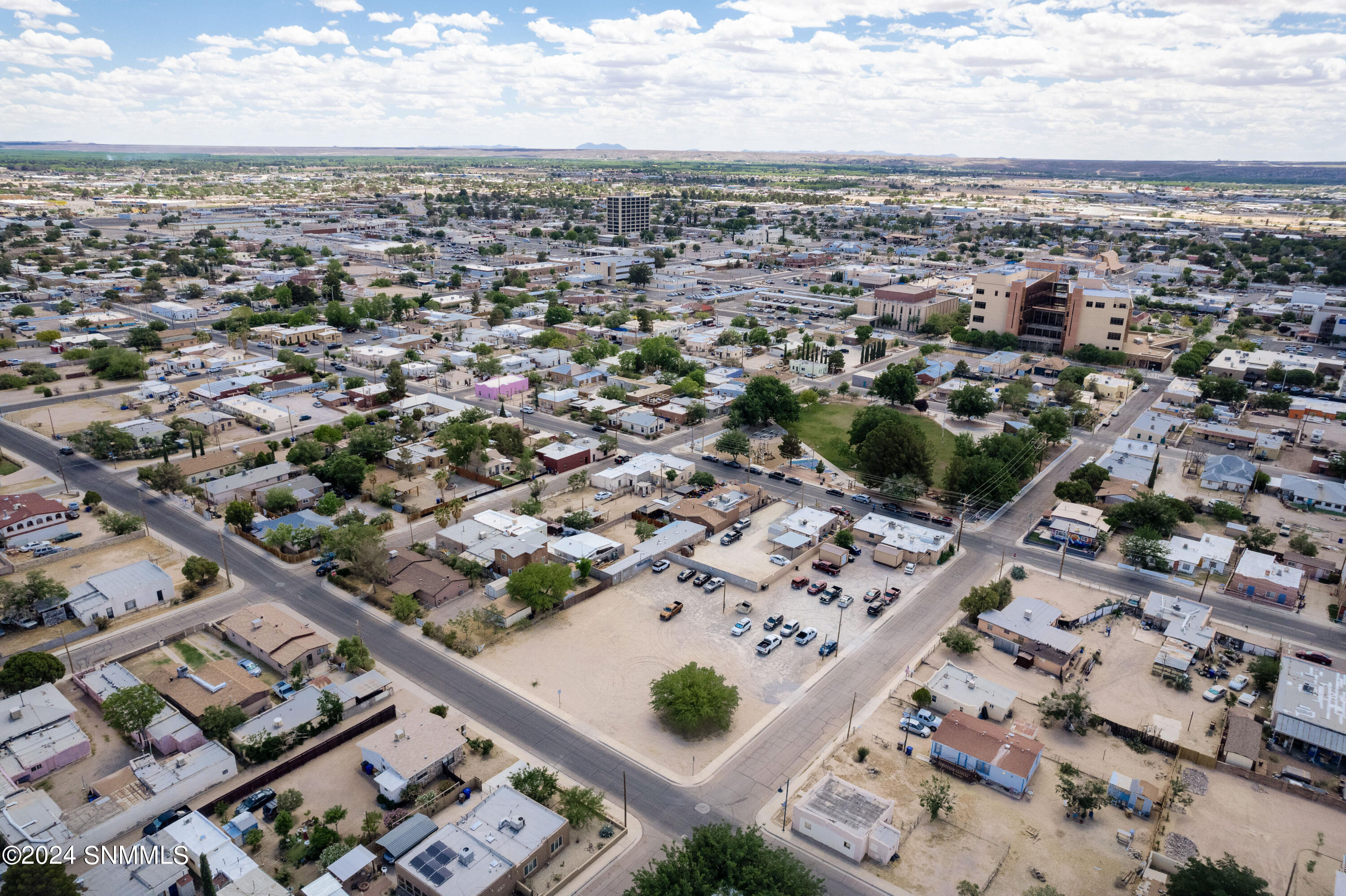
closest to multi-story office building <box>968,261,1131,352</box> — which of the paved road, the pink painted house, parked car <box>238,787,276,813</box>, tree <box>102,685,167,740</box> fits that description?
the paved road

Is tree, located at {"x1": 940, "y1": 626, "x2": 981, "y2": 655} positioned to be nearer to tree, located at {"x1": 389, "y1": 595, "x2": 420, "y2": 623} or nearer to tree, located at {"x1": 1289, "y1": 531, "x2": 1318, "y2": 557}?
tree, located at {"x1": 1289, "y1": 531, "x2": 1318, "y2": 557}

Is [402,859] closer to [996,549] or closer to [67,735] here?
[67,735]

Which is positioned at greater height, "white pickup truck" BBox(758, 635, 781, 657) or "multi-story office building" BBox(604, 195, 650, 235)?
"multi-story office building" BBox(604, 195, 650, 235)

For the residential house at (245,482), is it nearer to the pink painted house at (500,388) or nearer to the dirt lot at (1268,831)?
the pink painted house at (500,388)

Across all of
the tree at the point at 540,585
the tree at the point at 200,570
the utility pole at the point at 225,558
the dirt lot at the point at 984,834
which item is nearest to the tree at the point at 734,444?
the tree at the point at 540,585

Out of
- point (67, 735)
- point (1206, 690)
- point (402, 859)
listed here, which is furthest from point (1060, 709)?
→ point (67, 735)

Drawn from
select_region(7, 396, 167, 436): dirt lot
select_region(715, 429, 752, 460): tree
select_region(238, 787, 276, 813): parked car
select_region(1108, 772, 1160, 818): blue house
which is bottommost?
select_region(238, 787, 276, 813): parked car
